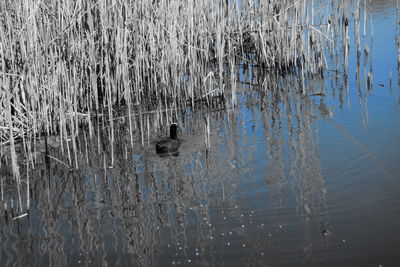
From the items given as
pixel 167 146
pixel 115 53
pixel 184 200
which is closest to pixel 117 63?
pixel 115 53

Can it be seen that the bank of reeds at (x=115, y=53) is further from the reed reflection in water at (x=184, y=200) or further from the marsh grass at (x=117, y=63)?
the reed reflection in water at (x=184, y=200)

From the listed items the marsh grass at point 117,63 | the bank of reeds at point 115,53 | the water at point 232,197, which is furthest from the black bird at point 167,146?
the bank of reeds at point 115,53

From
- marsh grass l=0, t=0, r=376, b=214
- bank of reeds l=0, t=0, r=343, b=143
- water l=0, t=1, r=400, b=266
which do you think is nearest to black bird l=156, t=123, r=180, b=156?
water l=0, t=1, r=400, b=266

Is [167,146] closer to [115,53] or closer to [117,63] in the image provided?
[117,63]

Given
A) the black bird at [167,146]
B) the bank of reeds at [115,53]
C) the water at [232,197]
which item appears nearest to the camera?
the water at [232,197]

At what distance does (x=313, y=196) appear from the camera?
127 inches

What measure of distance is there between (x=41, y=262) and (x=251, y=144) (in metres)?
2.07

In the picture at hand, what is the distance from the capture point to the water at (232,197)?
2.71 meters

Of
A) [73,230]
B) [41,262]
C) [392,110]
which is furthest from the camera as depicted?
[392,110]

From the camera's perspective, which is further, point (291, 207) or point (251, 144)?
point (251, 144)

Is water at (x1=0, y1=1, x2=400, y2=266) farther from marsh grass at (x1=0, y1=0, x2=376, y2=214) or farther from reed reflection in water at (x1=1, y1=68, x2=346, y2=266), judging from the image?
marsh grass at (x1=0, y1=0, x2=376, y2=214)

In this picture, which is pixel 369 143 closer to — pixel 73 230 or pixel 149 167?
pixel 149 167

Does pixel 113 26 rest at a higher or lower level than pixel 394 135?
higher

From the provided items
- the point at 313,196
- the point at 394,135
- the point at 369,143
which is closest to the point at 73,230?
the point at 313,196
